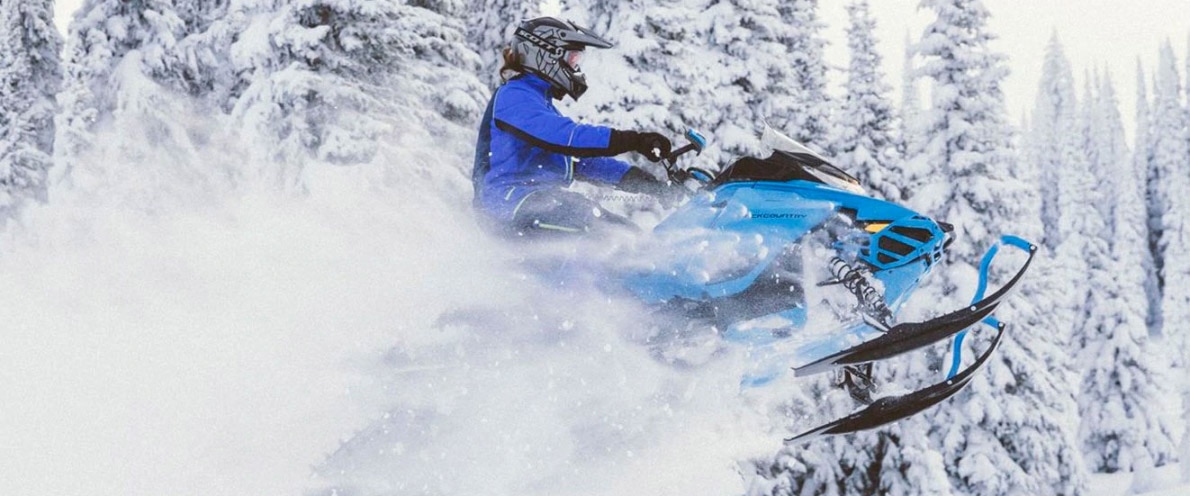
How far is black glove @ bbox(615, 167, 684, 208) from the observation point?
5582 millimetres

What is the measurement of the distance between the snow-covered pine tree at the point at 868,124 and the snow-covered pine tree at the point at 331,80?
8.22 m

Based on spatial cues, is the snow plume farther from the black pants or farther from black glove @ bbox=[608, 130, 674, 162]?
black glove @ bbox=[608, 130, 674, 162]

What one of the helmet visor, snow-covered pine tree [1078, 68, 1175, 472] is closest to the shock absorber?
the helmet visor

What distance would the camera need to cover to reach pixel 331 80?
13320 mm

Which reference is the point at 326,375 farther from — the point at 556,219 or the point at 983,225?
the point at 983,225

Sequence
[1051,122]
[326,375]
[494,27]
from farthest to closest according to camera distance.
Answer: [1051,122]
[494,27]
[326,375]

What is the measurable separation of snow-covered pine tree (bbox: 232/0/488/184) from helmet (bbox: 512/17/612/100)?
8.10 meters

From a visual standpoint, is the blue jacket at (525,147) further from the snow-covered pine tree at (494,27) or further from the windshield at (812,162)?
the snow-covered pine tree at (494,27)

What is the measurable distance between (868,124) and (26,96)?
61.9ft

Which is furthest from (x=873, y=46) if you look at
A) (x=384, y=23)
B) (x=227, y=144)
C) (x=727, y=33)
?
(x=227, y=144)

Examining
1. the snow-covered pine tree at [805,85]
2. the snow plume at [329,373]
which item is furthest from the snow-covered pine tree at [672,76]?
the snow plume at [329,373]

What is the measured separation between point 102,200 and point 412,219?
8685 millimetres

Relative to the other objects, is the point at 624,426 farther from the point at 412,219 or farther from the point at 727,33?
the point at 727,33

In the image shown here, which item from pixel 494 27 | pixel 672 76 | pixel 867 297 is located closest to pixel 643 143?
pixel 867 297
